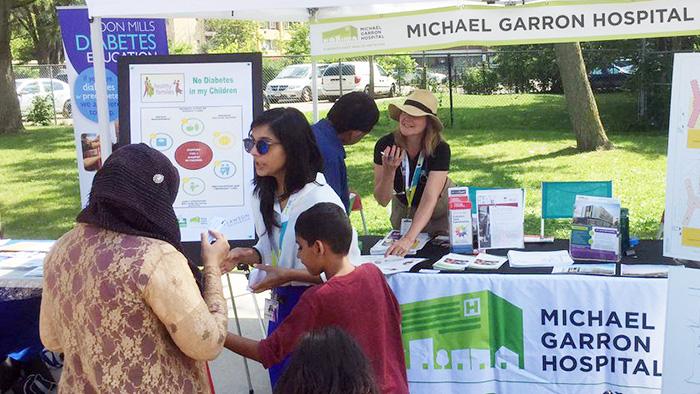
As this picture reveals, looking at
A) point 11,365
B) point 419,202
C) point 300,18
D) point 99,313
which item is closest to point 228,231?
point 419,202

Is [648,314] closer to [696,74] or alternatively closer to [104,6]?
[696,74]

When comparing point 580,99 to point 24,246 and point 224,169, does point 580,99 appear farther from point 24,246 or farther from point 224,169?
point 24,246

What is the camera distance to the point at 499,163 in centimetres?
1059

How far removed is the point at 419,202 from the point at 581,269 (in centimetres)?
97

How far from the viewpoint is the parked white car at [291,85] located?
703 inches

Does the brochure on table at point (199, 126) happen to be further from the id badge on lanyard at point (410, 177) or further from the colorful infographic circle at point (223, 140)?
the id badge on lanyard at point (410, 177)

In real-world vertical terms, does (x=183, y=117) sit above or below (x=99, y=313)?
above

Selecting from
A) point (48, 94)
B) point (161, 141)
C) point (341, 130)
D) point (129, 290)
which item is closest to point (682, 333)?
point (341, 130)

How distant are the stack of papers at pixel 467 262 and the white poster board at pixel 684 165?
89 centimetres

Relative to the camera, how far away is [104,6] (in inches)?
126

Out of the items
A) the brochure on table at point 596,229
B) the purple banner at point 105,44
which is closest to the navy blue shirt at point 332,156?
the brochure on table at point 596,229

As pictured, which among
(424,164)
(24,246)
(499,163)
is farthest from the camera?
(499,163)

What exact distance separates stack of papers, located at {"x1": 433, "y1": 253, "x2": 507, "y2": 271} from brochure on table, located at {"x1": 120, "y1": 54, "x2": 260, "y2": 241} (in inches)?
37.8

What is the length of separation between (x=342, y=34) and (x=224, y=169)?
936mm
